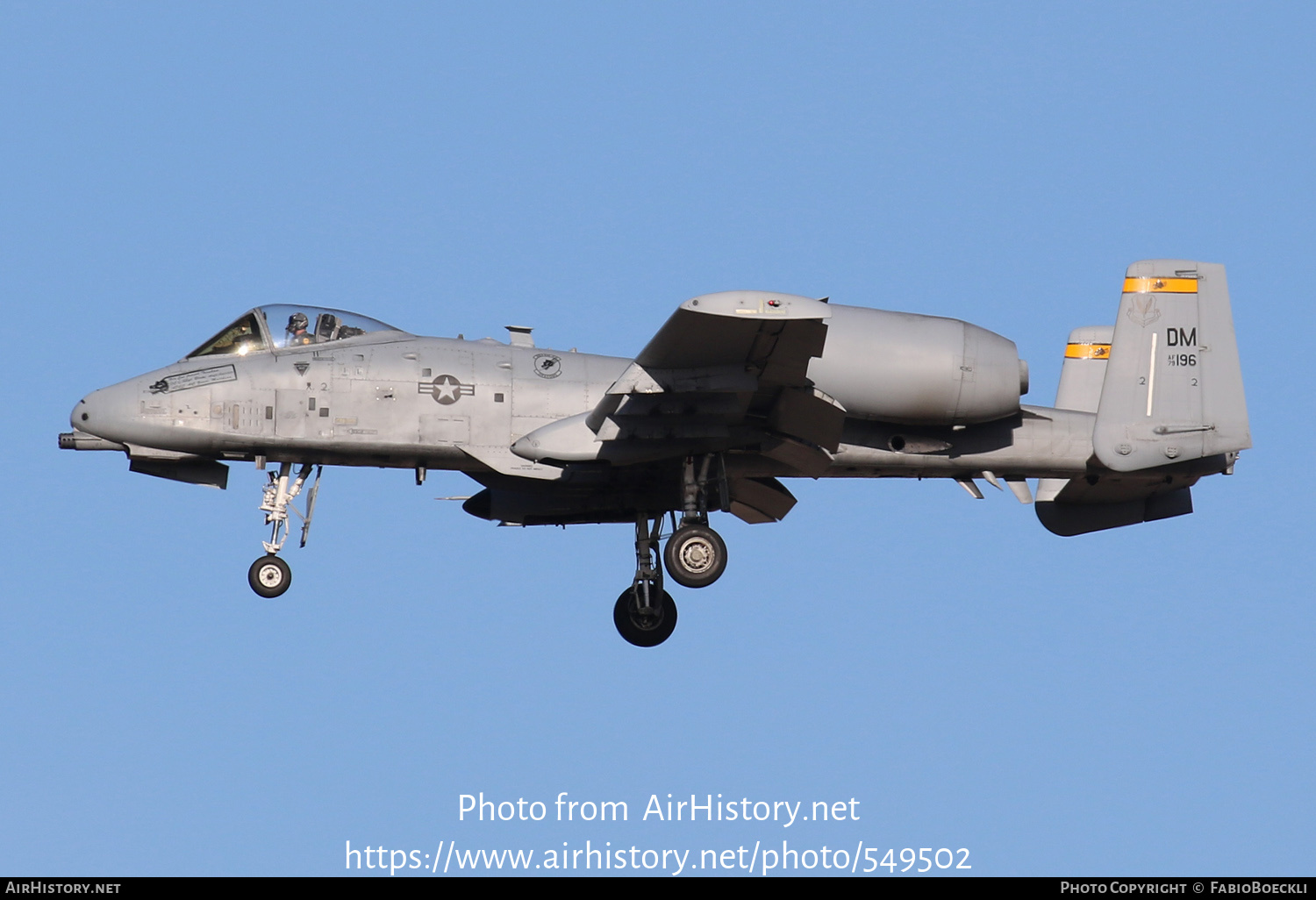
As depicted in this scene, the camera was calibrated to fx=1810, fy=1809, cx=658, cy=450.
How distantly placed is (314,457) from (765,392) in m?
5.38

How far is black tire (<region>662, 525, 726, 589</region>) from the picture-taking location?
20422 millimetres

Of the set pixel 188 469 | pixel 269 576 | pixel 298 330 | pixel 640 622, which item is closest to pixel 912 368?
pixel 640 622

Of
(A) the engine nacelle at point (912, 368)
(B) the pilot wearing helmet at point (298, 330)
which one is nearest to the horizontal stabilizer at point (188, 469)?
(B) the pilot wearing helmet at point (298, 330)

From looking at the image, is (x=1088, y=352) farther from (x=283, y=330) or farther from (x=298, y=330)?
(x=283, y=330)

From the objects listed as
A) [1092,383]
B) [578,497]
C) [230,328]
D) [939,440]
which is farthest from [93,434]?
[1092,383]

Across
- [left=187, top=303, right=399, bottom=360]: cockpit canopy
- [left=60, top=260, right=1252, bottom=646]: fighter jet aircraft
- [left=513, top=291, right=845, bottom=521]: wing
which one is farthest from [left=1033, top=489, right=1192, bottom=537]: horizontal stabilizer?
[left=187, top=303, right=399, bottom=360]: cockpit canopy

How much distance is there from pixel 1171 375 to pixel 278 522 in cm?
1062

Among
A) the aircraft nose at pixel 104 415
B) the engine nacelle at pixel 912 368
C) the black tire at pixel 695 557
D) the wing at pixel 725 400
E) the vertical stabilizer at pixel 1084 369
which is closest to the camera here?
the wing at pixel 725 400

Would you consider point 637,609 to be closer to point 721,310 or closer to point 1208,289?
point 721,310

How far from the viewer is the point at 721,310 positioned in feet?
58.4

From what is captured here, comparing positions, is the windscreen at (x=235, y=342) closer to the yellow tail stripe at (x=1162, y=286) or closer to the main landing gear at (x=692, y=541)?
the main landing gear at (x=692, y=541)

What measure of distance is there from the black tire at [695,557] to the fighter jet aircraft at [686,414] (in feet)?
0.07

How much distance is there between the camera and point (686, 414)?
2011 centimetres

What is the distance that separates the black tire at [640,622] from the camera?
22953 mm
